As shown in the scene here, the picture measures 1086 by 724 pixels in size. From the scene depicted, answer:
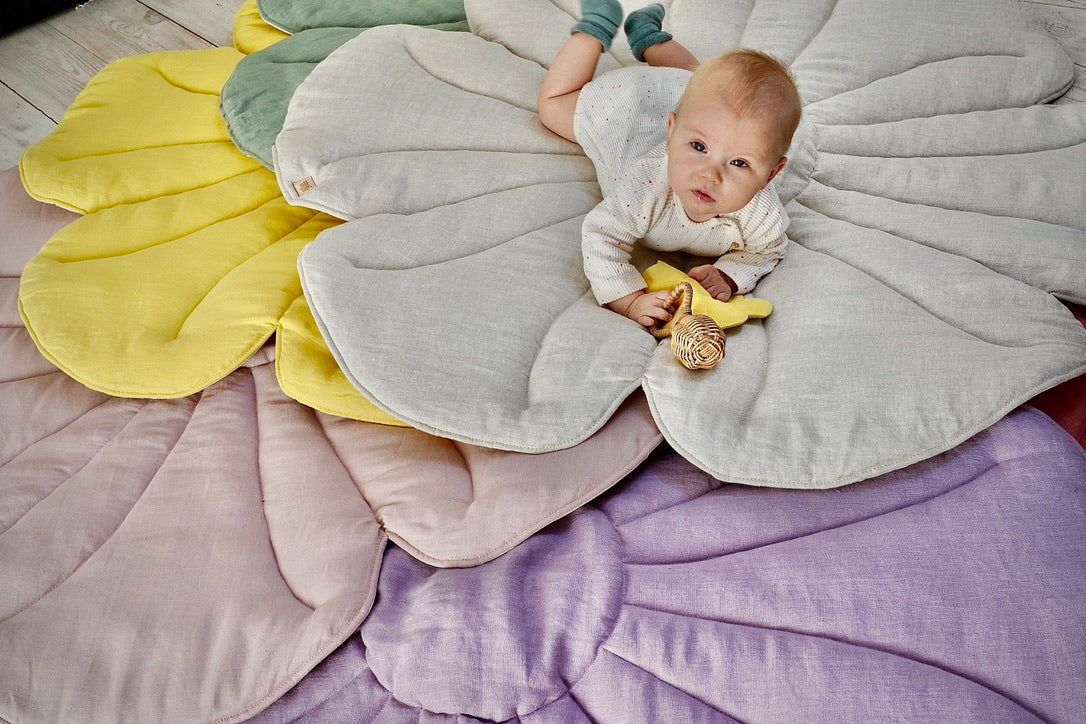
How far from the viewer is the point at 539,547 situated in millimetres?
1041

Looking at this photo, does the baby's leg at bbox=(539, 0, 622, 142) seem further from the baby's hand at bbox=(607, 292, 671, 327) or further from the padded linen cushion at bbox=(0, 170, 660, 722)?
the padded linen cushion at bbox=(0, 170, 660, 722)

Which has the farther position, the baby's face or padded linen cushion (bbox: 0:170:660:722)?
the baby's face

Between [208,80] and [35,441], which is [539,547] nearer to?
[35,441]

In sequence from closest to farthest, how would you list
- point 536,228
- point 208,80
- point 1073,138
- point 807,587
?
point 807,587 < point 536,228 < point 1073,138 < point 208,80

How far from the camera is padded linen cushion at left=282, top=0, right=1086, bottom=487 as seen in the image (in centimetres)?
106

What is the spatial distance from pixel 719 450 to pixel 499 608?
0.31m

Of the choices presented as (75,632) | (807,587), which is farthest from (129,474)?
(807,587)

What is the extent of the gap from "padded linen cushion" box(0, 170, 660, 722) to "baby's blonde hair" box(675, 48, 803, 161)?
Result: 0.38m

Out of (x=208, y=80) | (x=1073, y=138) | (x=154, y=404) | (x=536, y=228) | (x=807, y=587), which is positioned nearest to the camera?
(x=807, y=587)

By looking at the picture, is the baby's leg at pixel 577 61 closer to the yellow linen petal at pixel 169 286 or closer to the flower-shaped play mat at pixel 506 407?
the flower-shaped play mat at pixel 506 407

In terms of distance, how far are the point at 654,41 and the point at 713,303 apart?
570mm

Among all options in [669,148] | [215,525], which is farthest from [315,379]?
[669,148]

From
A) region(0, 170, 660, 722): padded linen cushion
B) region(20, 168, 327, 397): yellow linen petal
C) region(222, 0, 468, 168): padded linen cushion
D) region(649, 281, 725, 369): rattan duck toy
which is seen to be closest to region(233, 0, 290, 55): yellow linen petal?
region(222, 0, 468, 168): padded linen cushion

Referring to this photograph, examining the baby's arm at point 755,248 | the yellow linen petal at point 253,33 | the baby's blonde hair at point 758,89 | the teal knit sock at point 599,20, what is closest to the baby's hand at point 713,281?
the baby's arm at point 755,248
